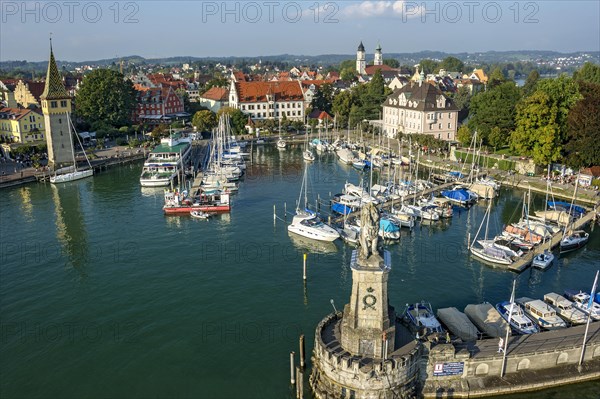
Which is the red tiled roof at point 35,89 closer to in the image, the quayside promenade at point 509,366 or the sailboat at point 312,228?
the sailboat at point 312,228

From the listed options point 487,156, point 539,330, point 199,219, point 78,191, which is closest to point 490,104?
point 487,156

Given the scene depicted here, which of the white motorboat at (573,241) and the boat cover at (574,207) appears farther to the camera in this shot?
the boat cover at (574,207)

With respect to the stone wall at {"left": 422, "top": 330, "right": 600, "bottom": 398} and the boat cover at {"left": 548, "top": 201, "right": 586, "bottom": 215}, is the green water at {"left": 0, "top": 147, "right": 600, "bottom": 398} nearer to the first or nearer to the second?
the stone wall at {"left": 422, "top": 330, "right": 600, "bottom": 398}

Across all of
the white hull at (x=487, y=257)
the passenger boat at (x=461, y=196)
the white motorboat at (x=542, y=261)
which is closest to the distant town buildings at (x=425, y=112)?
the passenger boat at (x=461, y=196)

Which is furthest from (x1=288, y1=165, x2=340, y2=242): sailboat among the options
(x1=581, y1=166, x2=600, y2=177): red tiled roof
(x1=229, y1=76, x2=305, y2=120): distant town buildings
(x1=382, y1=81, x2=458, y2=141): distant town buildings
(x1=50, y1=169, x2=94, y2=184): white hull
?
(x1=229, y1=76, x2=305, y2=120): distant town buildings

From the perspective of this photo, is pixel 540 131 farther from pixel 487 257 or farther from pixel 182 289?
pixel 182 289

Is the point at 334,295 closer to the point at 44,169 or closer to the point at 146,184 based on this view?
the point at 146,184
